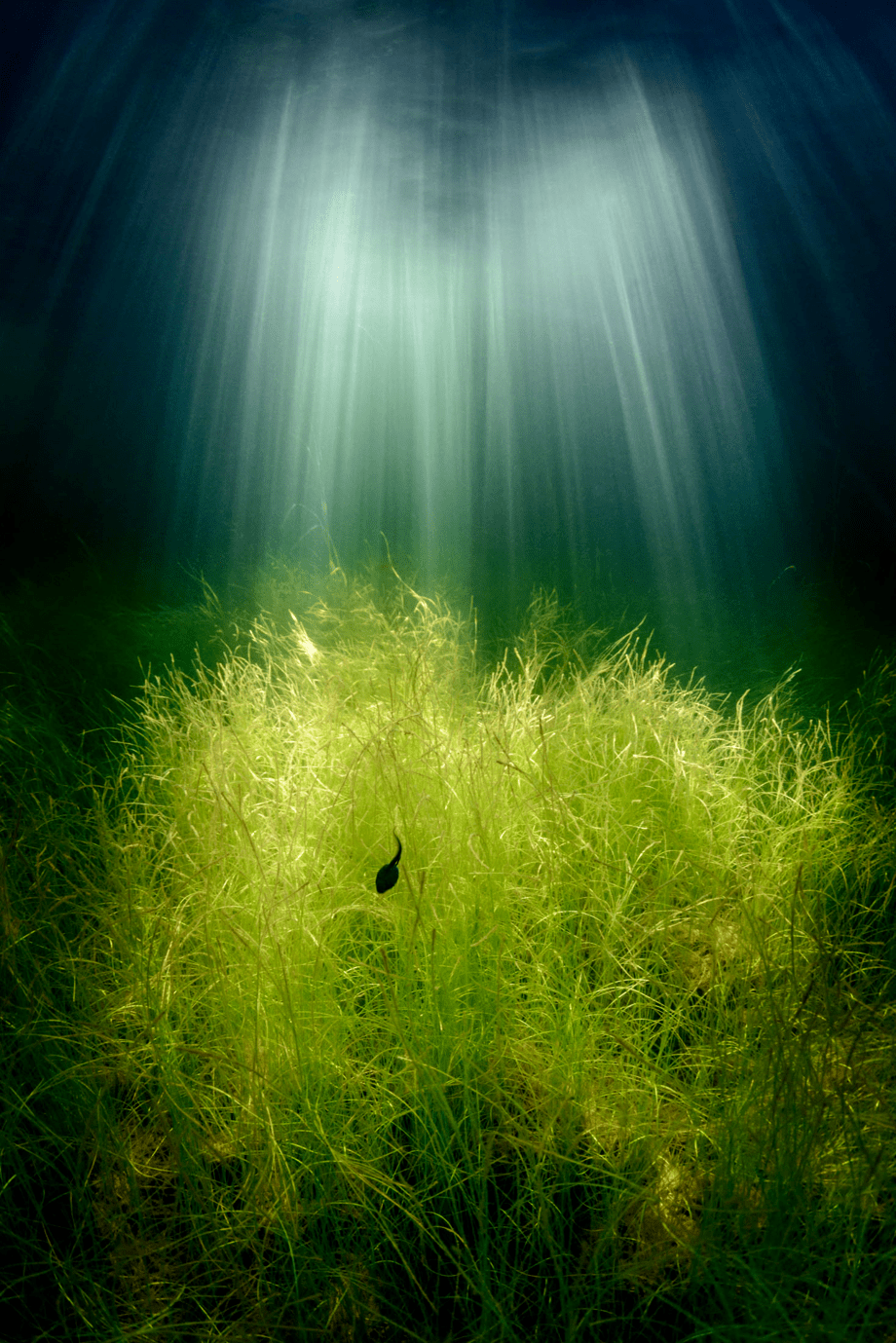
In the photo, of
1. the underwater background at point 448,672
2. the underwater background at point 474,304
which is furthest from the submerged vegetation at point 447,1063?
the underwater background at point 474,304

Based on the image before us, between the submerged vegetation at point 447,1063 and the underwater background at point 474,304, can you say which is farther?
the underwater background at point 474,304

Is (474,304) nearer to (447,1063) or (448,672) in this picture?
(448,672)

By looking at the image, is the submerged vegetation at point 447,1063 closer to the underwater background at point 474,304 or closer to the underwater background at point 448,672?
the underwater background at point 448,672

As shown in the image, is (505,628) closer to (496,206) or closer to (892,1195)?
(892,1195)

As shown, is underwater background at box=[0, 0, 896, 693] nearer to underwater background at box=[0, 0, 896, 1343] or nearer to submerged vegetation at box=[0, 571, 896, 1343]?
underwater background at box=[0, 0, 896, 1343]

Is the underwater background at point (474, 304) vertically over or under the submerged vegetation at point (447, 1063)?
over

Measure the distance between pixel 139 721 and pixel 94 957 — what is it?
1.24 metres

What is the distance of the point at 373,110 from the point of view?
5.01 m

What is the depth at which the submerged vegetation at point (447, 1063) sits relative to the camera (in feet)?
2.63

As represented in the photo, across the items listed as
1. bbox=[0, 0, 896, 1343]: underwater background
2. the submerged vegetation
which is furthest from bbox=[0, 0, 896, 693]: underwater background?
the submerged vegetation

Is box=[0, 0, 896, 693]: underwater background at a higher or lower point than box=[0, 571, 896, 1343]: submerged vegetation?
higher

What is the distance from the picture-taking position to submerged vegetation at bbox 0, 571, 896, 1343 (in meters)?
0.80

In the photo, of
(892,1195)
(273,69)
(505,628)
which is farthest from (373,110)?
(892,1195)

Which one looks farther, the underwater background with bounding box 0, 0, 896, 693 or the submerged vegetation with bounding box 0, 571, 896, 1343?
the underwater background with bounding box 0, 0, 896, 693
